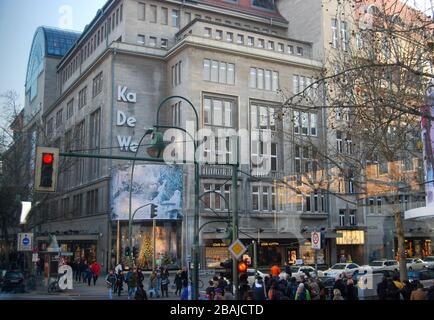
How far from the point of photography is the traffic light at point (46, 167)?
13.7 meters

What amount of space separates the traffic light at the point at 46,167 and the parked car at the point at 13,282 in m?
12.0

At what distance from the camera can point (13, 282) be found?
2530cm

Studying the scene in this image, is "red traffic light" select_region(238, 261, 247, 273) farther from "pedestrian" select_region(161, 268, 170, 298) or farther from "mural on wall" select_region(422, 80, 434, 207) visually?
"pedestrian" select_region(161, 268, 170, 298)

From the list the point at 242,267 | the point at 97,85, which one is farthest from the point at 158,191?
the point at 242,267

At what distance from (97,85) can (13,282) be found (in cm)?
3246

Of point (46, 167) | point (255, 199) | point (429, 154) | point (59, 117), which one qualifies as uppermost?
point (59, 117)

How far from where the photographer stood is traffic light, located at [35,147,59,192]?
13.7 meters

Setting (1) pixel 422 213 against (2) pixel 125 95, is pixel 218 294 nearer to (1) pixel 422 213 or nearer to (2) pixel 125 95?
(1) pixel 422 213

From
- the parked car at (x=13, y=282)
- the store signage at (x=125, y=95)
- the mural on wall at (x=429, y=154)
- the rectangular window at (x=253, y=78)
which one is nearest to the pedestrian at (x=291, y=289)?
the mural on wall at (x=429, y=154)

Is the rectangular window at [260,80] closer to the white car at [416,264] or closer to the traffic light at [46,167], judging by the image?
the white car at [416,264]
